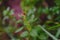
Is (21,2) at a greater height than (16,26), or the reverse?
(21,2)

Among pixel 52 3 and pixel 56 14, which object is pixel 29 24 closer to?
pixel 56 14

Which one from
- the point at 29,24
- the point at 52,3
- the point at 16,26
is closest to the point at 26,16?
the point at 29,24

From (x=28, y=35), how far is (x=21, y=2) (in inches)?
15.5

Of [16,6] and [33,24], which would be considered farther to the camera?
[16,6]

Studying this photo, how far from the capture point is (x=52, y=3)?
5.04 feet

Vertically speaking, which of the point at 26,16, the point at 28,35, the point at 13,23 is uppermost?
the point at 13,23

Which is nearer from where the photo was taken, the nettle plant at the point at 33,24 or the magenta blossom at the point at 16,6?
the nettle plant at the point at 33,24

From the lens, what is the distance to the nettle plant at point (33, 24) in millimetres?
1274

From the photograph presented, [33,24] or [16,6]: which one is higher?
[16,6]

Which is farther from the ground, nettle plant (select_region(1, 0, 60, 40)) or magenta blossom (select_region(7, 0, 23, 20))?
magenta blossom (select_region(7, 0, 23, 20))

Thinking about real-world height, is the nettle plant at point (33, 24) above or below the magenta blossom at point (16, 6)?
below

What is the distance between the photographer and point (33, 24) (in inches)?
52.3

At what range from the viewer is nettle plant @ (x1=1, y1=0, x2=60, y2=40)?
50.2 inches

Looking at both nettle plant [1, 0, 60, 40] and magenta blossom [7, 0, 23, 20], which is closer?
nettle plant [1, 0, 60, 40]
